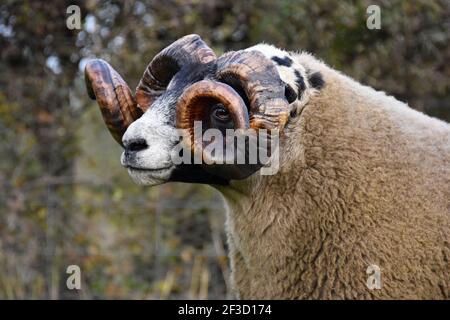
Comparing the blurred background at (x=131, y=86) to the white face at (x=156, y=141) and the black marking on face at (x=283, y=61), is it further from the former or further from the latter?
the black marking on face at (x=283, y=61)

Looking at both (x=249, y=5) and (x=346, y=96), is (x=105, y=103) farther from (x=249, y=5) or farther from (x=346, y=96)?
(x=249, y=5)

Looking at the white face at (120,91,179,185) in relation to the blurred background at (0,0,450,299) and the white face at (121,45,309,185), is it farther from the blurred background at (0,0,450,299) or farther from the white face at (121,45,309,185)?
the blurred background at (0,0,450,299)

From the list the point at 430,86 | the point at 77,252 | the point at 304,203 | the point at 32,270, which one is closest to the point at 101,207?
the point at 77,252

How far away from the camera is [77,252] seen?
7957mm

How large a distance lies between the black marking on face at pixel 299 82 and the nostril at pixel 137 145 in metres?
0.89

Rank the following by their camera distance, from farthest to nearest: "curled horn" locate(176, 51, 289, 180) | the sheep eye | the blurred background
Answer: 1. the blurred background
2. the sheep eye
3. "curled horn" locate(176, 51, 289, 180)

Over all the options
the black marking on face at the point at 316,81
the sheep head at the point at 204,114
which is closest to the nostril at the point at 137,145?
the sheep head at the point at 204,114

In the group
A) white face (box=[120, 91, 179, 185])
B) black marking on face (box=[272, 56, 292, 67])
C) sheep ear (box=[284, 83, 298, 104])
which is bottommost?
white face (box=[120, 91, 179, 185])

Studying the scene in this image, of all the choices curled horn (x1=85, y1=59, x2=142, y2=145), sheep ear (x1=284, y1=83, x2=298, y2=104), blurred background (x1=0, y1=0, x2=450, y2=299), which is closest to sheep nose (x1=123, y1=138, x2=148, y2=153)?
curled horn (x1=85, y1=59, x2=142, y2=145)

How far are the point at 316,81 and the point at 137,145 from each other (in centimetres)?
109

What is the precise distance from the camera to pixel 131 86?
7.74m

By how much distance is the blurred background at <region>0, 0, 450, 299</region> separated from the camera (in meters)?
7.59

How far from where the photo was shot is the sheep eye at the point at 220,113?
11.0ft

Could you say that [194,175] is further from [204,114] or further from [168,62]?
[168,62]
